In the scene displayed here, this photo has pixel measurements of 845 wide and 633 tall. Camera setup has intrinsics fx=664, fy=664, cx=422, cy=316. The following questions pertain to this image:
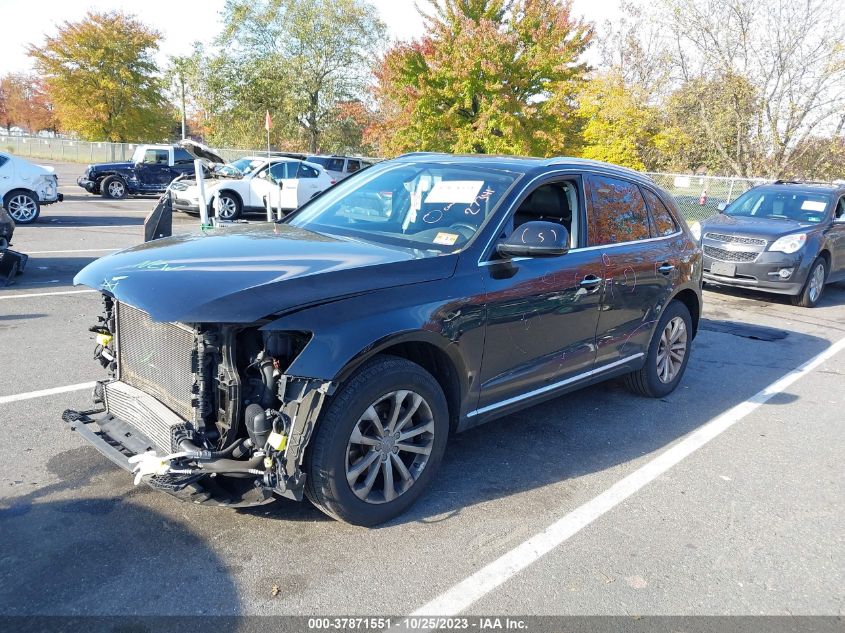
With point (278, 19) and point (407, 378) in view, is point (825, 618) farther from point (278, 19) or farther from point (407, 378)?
point (278, 19)

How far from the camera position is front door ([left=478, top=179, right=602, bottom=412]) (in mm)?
3775

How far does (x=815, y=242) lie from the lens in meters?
10.0

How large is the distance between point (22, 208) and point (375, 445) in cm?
1381

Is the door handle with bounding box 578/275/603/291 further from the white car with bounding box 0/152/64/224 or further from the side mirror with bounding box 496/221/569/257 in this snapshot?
the white car with bounding box 0/152/64/224

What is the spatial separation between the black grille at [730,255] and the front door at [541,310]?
21.5 ft

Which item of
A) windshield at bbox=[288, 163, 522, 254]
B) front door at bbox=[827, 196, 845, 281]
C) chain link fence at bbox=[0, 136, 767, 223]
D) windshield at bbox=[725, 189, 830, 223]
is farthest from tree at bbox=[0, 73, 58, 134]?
windshield at bbox=[288, 163, 522, 254]

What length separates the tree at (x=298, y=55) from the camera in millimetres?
36500

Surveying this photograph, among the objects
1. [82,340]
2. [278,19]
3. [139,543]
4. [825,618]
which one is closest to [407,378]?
[139,543]

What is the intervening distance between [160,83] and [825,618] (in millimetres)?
45502

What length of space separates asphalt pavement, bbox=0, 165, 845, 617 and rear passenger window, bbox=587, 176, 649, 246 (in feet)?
4.55

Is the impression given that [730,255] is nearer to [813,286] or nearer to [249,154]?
[813,286]

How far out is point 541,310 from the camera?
4.02m

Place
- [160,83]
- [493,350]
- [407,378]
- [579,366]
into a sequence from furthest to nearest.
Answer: [160,83]
[579,366]
[493,350]
[407,378]

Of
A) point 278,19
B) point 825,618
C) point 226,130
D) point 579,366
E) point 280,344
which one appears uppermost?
point 278,19
